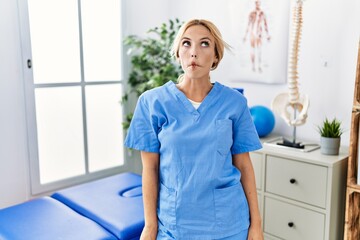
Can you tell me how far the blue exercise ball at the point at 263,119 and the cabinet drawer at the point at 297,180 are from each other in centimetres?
27

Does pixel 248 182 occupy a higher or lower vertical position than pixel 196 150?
lower

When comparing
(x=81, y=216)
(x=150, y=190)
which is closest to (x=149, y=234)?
(x=150, y=190)

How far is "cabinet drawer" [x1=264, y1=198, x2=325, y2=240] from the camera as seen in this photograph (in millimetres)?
1813

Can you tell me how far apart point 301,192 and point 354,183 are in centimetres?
26

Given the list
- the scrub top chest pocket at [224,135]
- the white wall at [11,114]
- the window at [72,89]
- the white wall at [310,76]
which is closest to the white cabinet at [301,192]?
the white wall at [310,76]

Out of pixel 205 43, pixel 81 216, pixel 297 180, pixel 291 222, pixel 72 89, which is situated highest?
pixel 205 43

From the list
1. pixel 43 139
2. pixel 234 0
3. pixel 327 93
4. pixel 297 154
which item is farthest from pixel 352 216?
pixel 43 139

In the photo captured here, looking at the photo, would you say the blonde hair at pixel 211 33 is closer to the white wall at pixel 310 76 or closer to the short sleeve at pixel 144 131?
the short sleeve at pixel 144 131

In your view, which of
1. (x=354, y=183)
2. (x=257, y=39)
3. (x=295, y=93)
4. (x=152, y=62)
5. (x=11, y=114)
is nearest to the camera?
(x=354, y=183)

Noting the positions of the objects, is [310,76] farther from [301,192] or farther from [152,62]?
[152,62]

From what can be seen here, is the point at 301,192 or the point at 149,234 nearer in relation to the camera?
the point at 149,234

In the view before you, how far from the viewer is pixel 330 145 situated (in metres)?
1.85

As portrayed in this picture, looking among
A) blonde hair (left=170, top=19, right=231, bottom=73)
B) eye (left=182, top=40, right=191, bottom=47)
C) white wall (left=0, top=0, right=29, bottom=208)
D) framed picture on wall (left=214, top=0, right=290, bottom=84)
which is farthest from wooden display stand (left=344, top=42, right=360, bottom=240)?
white wall (left=0, top=0, right=29, bottom=208)

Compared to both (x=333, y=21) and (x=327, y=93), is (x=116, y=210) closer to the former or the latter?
(x=327, y=93)
